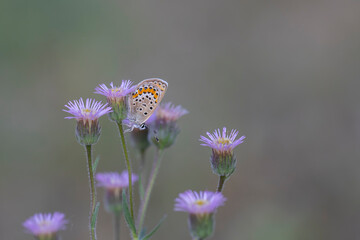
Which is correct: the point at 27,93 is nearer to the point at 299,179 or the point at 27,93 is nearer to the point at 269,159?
the point at 269,159

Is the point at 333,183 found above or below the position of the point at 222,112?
below

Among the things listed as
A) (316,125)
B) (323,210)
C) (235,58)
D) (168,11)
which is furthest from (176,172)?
(168,11)

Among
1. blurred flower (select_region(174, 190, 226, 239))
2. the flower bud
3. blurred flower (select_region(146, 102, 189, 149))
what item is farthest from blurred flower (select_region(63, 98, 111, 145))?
the flower bud

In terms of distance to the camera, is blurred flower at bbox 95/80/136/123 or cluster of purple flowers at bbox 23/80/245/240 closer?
cluster of purple flowers at bbox 23/80/245/240

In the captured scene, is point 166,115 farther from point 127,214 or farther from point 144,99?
point 127,214

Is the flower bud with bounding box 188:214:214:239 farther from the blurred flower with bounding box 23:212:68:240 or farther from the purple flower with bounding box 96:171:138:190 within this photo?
the purple flower with bounding box 96:171:138:190

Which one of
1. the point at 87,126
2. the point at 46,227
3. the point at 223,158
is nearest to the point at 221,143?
the point at 223,158
